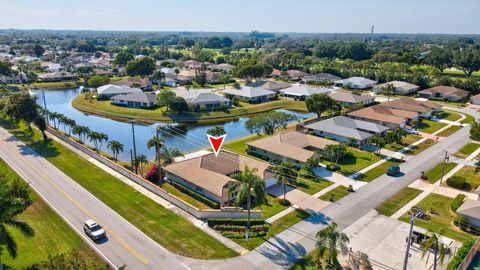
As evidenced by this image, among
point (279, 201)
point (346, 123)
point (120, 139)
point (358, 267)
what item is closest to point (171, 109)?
point (120, 139)

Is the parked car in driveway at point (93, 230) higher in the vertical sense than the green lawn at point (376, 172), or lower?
higher

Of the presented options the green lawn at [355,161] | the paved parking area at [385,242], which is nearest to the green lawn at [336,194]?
the paved parking area at [385,242]

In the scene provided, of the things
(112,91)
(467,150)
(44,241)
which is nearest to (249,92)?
(112,91)

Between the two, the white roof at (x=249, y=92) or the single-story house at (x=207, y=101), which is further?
the white roof at (x=249, y=92)

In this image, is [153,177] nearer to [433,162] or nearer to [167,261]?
[167,261]

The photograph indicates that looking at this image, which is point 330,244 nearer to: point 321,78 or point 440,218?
point 440,218

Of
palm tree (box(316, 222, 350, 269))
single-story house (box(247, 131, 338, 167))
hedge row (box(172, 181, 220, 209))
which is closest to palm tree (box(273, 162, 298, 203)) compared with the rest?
single-story house (box(247, 131, 338, 167))

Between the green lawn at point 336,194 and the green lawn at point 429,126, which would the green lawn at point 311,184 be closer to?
the green lawn at point 336,194
